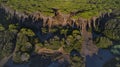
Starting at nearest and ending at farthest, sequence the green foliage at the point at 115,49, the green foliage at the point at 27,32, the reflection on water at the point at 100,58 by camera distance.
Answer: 1. the reflection on water at the point at 100,58
2. the green foliage at the point at 115,49
3. the green foliage at the point at 27,32

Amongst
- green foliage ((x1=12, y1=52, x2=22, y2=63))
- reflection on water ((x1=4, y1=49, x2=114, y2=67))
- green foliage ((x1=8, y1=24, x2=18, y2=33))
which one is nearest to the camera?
reflection on water ((x1=4, y1=49, x2=114, y2=67))

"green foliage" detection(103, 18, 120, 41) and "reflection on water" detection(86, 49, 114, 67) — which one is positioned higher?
"green foliage" detection(103, 18, 120, 41)

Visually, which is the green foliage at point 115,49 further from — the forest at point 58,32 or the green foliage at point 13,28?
the green foliage at point 13,28

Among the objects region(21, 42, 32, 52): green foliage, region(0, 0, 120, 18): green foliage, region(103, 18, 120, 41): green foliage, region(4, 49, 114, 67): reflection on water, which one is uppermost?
region(0, 0, 120, 18): green foliage

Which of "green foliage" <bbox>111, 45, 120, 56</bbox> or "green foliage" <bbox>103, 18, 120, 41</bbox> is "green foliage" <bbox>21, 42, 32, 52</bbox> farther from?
"green foliage" <bbox>103, 18, 120, 41</bbox>

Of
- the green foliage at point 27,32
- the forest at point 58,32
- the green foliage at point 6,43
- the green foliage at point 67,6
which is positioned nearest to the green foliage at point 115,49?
the forest at point 58,32

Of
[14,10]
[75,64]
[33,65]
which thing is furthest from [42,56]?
[14,10]

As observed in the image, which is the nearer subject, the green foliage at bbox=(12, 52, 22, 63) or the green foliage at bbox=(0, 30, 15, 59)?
the green foliage at bbox=(12, 52, 22, 63)

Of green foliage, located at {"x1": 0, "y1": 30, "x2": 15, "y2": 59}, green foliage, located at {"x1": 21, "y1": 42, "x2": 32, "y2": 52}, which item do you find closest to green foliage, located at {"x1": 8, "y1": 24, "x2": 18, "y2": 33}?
green foliage, located at {"x1": 0, "y1": 30, "x2": 15, "y2": 59}

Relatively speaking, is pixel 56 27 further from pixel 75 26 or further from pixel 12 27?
pixel 12 27

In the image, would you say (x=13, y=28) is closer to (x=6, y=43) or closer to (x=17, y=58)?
(x=6, y=43)

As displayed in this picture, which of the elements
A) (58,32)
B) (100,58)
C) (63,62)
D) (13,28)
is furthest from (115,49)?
(13,28)
